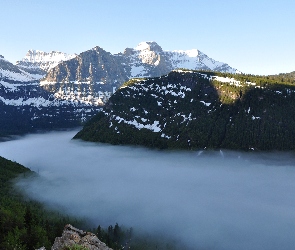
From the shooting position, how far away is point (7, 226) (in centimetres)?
12912

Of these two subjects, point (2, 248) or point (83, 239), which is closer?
point (83, 239)

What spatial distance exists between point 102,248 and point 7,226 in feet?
303

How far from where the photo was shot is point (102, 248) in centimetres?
6103

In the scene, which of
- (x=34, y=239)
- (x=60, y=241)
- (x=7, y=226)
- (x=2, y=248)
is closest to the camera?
(x=60, y=241)

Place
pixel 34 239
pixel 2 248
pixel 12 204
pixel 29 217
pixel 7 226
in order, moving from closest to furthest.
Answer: pixel 2 248 → pixel 34 239 → pixel 7 226 → pixel 29 217 → pixel 12 204

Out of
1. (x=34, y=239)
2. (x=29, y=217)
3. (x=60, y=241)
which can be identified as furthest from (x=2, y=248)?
(x=60, y=241)

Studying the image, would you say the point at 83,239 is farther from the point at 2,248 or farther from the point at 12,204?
the point at 12,204

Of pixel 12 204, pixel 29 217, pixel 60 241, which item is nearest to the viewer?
pixel 60 241

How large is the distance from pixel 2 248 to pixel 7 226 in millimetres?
34693

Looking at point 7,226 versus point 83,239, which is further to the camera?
point 7,226

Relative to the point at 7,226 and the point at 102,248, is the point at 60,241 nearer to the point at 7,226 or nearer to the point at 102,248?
the point at 102,248

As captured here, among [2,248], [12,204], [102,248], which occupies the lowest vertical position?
[12,204]

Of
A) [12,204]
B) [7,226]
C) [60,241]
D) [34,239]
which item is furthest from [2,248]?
[12,204]

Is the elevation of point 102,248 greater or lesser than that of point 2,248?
greater
